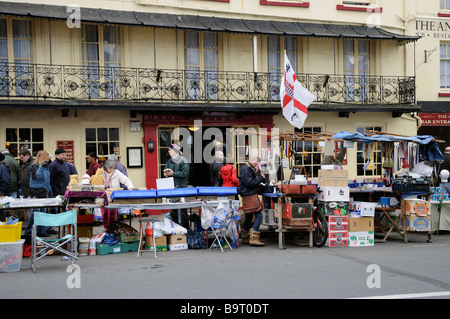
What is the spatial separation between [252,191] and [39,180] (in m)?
4.41

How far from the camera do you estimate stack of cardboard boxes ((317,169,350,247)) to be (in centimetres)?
1084

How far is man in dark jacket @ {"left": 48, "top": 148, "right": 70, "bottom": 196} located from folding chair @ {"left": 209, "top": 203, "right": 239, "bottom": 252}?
3516mm

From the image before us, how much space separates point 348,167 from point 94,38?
31.8 feet

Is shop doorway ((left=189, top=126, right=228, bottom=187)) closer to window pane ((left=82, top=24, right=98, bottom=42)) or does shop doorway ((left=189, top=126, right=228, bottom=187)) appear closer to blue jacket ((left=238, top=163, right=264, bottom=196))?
window pane ((left=82, top=24, right=98, bottom=42))

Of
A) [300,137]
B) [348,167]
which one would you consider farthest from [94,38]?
[348,167]

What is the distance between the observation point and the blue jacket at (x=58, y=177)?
11.3 meters

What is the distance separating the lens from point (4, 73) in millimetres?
14953

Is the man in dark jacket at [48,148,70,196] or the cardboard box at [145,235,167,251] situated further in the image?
the man in dark jacket at [48,148,70,196]

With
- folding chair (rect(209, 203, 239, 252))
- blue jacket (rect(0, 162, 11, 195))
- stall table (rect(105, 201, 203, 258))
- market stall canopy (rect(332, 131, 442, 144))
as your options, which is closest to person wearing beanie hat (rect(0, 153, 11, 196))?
blue jacket (rect(0, 162, 11, 195))

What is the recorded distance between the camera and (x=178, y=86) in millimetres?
16453

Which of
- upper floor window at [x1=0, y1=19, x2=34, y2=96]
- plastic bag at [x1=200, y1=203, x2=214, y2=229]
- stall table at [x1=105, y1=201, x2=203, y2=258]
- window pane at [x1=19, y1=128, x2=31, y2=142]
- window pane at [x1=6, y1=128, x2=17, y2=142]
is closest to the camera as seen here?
stall table at [x1=105, y1=201, x2=203, y2=258]

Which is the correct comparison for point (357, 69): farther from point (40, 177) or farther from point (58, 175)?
point (40, 177)

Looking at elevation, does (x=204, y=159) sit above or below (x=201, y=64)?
below

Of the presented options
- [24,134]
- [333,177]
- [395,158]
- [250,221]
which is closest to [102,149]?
[24,134]
